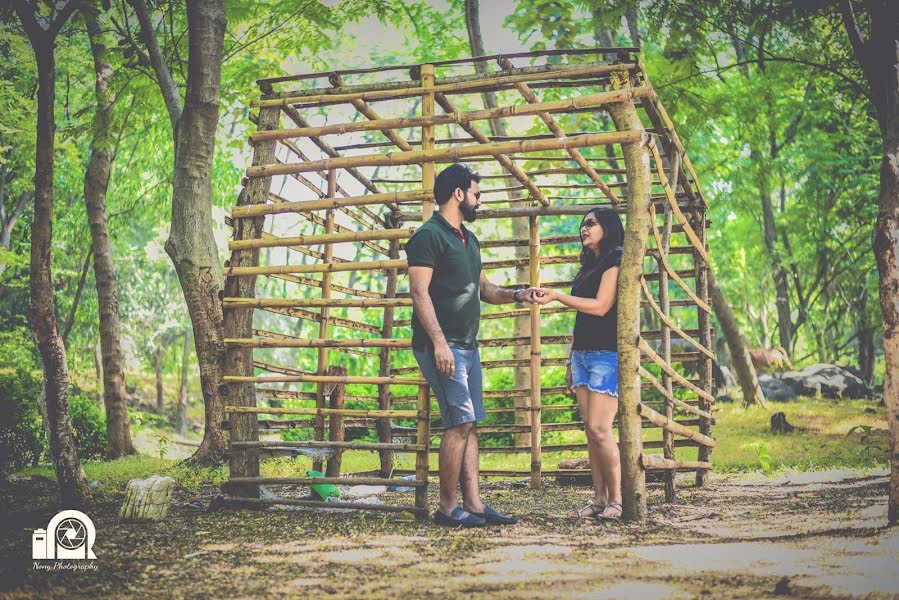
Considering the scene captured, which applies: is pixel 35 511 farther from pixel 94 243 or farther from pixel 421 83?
pixel 94 243

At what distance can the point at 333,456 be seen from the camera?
5992mm

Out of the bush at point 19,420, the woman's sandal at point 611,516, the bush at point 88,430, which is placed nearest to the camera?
the woman's sandal at point 611,516

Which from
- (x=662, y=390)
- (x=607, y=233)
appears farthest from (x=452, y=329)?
(x=662, y=390)

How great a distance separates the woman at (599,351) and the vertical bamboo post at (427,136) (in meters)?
0.83

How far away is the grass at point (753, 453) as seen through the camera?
278 inches

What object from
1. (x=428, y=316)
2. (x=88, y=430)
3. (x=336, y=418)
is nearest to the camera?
(x=428, y=316)

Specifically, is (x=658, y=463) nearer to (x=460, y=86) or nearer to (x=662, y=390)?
(x=662, y=390)

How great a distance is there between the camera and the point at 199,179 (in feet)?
21.6

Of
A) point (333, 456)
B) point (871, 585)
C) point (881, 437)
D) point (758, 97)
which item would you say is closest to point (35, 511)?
point (333, 456)

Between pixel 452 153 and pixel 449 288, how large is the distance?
87 centimetres

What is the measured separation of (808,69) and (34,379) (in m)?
10.7

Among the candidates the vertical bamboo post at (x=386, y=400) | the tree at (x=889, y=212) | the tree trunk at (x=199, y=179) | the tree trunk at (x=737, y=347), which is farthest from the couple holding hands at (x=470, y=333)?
the tree trunk at (x=737, y=347)

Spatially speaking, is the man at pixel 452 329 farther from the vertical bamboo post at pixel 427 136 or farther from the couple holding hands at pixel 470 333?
the vertical bamboo post at pixel 427 136

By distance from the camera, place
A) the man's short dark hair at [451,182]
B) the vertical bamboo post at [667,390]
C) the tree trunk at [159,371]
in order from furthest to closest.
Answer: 1. the tree trunk at [159,371]
2. the vertical bamboo post at [667,390]
3. the man's short dark hair at [451,182]
